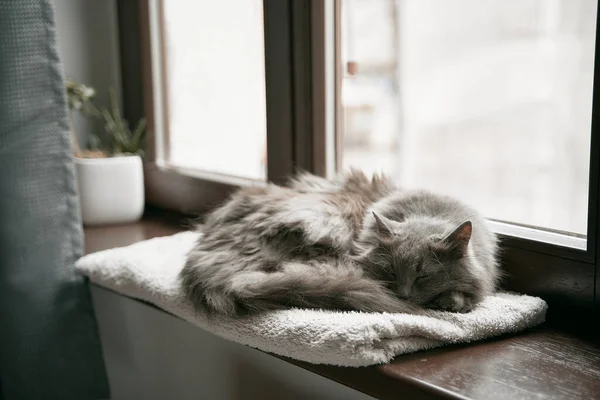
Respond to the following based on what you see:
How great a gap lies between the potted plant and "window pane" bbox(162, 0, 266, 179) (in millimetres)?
121

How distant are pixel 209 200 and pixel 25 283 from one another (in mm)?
441

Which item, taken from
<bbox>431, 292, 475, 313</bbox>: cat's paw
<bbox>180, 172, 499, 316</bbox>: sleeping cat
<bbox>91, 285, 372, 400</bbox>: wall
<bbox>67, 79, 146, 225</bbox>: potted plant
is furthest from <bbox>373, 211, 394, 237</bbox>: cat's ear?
<bbox>67, 79, 146, 225</bbox>: potted plant

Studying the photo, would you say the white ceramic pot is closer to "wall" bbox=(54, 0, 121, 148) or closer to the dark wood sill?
"wall" bbox=(54, 0, 121, 148)

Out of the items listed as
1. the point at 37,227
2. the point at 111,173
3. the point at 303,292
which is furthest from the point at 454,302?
the point at 111,173

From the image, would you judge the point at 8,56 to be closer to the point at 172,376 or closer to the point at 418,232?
the point at 172,376

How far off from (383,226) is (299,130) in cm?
43

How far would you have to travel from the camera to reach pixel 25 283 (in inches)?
51.4

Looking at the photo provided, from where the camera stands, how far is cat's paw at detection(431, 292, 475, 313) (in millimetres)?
902

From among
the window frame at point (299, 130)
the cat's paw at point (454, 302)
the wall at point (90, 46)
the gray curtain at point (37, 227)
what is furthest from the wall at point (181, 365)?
the wall at point (90, 46)

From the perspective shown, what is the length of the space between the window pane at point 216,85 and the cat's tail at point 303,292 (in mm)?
576

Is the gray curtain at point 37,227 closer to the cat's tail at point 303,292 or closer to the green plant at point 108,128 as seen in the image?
the green plant at point 108,128

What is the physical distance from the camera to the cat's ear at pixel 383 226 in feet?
3.12

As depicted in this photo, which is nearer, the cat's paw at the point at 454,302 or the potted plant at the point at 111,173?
the cat's paw at the point at 454,302

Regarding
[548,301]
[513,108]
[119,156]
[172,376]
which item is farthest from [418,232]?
[119,156]
